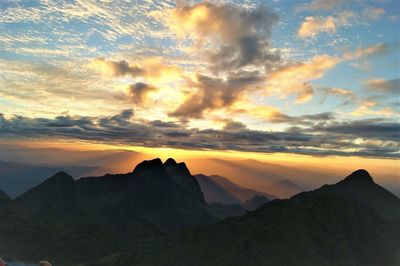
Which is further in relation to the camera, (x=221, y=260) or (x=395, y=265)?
(x=395, y=265)

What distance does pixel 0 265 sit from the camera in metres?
31.6

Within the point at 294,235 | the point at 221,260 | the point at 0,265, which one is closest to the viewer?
the point at 0,265

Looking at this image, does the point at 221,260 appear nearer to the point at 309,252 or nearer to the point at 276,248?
the point at 276,248

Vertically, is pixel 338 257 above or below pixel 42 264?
below

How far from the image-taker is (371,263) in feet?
653

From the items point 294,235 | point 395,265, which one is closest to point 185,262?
point 294,235

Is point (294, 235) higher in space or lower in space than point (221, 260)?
higher

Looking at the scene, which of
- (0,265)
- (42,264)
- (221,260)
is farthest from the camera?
(221,260)

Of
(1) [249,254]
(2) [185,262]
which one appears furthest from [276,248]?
(2) [185,262]

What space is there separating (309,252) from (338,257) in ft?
59.8

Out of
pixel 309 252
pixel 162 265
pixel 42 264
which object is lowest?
pixel 162 265

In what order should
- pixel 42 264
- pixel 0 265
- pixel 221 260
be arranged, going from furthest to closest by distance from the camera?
pixel 221 260, pixel 42 264, pixel 0 265

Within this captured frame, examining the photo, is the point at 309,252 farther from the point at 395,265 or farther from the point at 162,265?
the point at 162,265

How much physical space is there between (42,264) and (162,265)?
558ft
